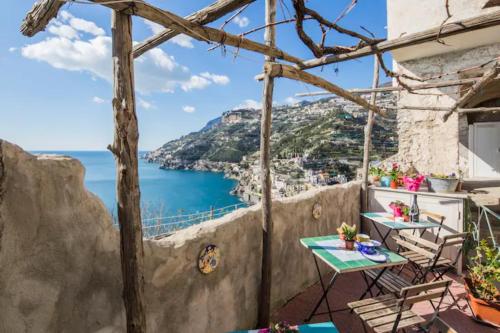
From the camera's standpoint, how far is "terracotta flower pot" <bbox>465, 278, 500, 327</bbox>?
311 centimetres

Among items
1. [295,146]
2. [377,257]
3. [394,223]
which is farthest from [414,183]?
[295,146]

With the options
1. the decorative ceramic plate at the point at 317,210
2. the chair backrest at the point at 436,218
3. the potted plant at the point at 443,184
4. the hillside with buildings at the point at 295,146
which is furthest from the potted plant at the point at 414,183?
the decorative ceramic plate at the point at 317,210

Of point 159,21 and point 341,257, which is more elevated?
point 159,21

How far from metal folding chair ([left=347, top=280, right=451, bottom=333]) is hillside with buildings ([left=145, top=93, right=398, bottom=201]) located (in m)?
4.36

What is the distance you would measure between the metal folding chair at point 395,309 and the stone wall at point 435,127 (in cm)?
647

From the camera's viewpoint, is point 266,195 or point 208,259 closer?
point 208,259

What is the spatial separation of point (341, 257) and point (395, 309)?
65cm

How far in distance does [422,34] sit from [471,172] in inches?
300

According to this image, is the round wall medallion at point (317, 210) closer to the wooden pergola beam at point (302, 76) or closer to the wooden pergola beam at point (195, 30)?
the wooden pergola beam at point (302, 76)

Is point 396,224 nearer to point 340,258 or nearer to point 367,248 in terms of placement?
point 367,248

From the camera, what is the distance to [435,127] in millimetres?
7930

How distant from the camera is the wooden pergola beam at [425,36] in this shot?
2.00 meters

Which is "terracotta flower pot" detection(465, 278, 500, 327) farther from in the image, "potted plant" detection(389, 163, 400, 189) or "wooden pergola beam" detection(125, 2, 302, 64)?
"wooden pergola beam" detection(125, 2, 302, 64)

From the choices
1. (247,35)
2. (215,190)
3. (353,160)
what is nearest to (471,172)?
(247,35)
